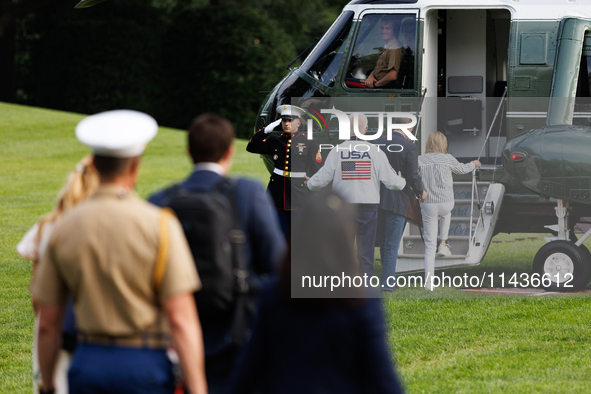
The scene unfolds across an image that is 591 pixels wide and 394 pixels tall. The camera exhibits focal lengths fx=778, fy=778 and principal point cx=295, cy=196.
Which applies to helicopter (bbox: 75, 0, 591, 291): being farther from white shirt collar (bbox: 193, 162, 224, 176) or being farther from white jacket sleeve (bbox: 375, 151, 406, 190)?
white shirt collar (bbox: 193, 162, 224, 176)

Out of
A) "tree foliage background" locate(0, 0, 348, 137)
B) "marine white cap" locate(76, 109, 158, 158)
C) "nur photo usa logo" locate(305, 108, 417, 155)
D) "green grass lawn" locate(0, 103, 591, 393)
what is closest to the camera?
"marine white cap" locate(76, 109, 158, 158)

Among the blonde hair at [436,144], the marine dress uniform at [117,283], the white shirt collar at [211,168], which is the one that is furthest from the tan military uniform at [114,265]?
the blonde hair at [436,144]

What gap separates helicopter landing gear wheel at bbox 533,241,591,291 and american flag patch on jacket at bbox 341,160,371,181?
2.03m

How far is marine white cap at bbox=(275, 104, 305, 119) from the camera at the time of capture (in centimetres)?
793

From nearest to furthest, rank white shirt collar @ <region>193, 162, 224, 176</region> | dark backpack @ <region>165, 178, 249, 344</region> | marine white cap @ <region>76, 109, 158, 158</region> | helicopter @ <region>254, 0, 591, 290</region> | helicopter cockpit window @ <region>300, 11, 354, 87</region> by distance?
marine white cap @ <region>76, 109, 158, 158</region>
dark backpack @ <region>165, 178, 249, 344</region>
white shirt collar @ <region>193, 162, 224, 176</region>
helicopter @ <region>254, 0, 591, 290</region>
helicopter cockpit window @ <region>300, 11, 354, 87</region>

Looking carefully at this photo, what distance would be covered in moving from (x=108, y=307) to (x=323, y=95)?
20.7 feet

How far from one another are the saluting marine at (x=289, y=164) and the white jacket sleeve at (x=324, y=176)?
16 cm

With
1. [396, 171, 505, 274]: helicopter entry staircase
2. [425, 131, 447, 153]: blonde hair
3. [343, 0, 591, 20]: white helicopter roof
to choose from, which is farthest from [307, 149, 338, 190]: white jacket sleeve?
[343, 0, 591, 20]: white helicopter roof

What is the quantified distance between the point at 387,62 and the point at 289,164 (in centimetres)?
177

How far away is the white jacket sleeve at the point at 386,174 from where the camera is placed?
289 inches

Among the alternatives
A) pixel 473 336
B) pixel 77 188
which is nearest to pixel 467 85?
pixel 473 336

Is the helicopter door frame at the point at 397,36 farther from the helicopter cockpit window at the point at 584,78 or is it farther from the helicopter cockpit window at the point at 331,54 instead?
the helicopter cockpit window at the point at 584,78

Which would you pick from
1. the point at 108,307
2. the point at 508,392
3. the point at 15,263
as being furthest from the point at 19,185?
the point at 108,307

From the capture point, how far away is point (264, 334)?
7.10 feet
